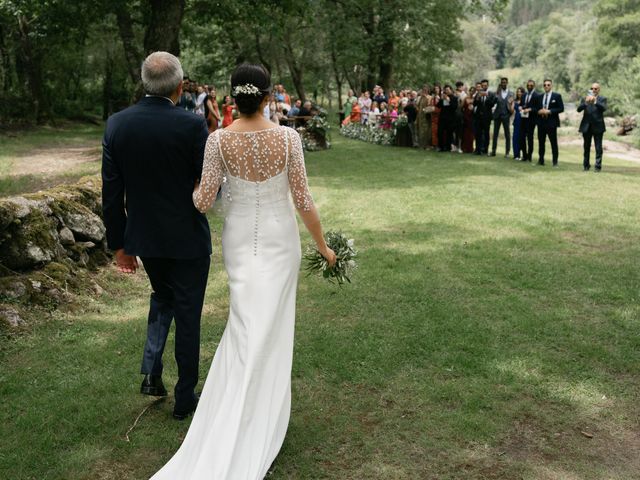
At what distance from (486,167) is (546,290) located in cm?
1059

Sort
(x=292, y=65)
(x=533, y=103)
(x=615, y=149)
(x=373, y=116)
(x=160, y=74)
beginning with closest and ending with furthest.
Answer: (x=160, y=74) < (x=533, y=103) < (x=373, y=116) < (x=615, y=149) < (x=292, y=65)

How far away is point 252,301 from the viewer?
13.4ft

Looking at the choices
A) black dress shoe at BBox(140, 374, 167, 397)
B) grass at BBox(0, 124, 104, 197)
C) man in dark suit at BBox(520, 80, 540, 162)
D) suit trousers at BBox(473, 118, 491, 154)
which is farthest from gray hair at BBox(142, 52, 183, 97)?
suit trousers at BBox(473, 118, 491, 154)

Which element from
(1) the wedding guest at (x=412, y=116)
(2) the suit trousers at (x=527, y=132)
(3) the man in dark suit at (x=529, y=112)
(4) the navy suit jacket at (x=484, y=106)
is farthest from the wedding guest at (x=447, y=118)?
(3) the man in dark suit at (x=529, y=112)

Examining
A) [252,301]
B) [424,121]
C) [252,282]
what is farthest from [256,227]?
[424,121]

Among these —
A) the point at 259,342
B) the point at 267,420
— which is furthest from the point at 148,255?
the point at 267,420

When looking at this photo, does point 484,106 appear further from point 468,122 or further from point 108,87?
point 108,87

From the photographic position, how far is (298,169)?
4.00m

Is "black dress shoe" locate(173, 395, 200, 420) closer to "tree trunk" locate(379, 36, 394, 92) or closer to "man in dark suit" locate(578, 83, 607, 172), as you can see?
"man in dark suit" locate(578, 83, 607, 172)

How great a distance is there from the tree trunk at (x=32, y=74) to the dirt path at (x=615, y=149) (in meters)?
23.4

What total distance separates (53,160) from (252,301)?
17476 millimetres

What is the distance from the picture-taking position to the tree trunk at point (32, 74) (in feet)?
100

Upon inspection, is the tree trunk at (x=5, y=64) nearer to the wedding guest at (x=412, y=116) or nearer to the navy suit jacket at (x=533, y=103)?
the wedding guest at (x=412, y=116)

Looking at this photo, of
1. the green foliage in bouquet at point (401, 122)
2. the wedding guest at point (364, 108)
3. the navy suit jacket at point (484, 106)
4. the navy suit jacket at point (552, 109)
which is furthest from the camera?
the wedding guest at point (364, 108)
